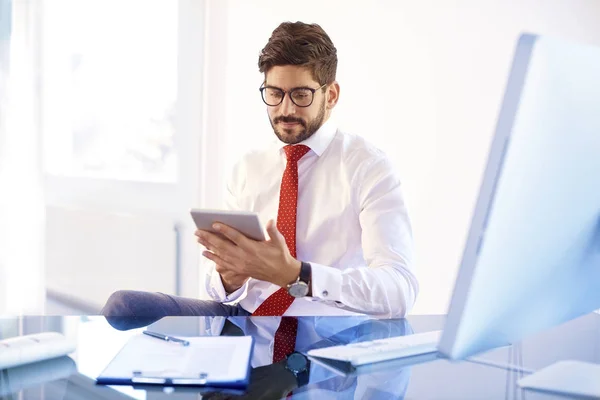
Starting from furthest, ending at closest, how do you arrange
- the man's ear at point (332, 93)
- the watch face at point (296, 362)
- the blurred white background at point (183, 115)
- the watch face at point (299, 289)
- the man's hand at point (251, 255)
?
the blurred white background at point (183, 115)
the man's ear at point (332, 93)
the watch face at point (299, 289)
the man's hand at point (251, 255)
the watch face at point (296, 362)

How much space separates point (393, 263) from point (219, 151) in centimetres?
228

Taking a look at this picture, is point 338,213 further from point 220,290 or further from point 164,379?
point 164,379

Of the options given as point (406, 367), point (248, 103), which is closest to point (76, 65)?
point (248, 103)

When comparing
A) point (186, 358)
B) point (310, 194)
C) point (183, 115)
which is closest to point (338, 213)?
point (310, 194)

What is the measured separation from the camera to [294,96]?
2271mm

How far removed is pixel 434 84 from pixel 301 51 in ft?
3.62

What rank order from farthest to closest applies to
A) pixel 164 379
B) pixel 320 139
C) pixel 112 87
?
pixel 112 87
pixel 320 139
pixel 164 379

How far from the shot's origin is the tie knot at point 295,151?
232 cm

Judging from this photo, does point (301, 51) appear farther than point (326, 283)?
Yes

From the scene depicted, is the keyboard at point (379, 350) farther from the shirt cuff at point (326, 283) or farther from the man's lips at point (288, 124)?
the man's lips at point (288, 124)

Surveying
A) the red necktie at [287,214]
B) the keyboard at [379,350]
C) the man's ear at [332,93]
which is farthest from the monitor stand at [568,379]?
the man's ear at [332,93]

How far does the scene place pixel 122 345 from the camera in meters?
1.31

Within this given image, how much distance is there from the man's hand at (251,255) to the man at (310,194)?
0.16 meters

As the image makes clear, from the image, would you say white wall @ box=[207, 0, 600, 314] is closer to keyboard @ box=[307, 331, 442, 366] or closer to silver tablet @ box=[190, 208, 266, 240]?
silver tablet @ box=[190, 208, 266, 240]
